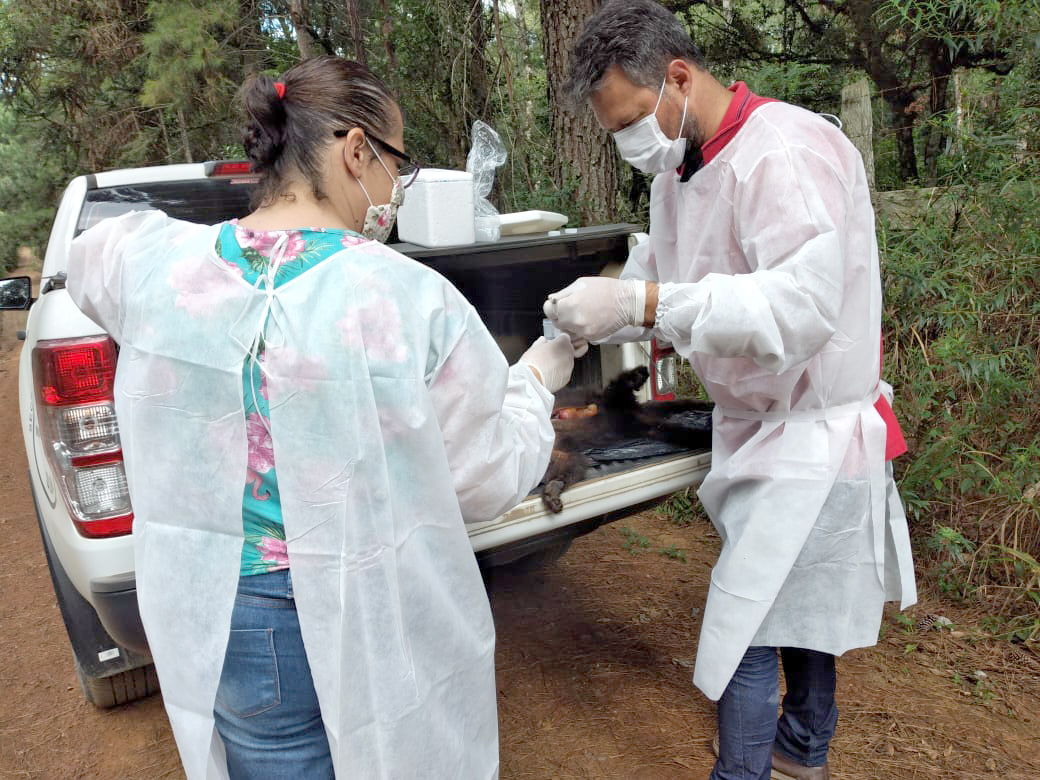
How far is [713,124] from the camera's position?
2.07 meters

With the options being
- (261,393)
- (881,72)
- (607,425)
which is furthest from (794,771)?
(881,72)

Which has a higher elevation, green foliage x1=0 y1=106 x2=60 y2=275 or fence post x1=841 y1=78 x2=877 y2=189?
green foliage x1=0 y1=106 x2=60 y2=275

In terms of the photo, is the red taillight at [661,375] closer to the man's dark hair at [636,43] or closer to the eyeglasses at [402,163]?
the man's dark hair at [636,43]

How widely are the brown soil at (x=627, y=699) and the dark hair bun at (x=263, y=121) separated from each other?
2147mm

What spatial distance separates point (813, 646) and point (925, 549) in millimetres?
1784

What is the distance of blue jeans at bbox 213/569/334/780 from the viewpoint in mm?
1349

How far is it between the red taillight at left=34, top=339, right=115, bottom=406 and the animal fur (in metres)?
1.22

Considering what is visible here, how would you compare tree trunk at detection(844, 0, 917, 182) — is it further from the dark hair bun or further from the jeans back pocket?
the jeans back pocket

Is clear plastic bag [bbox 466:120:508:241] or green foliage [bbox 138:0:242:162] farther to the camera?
green foliage [bbox 138:0:242:162]

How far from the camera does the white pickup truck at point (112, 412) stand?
6.82 ft

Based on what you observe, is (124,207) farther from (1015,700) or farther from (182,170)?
(1015,700)

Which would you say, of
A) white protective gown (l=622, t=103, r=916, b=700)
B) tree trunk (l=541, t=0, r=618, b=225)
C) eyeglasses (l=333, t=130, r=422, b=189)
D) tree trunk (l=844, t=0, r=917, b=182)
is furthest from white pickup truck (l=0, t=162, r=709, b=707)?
tree trunk (l=844, t=0, r=917, b=182)

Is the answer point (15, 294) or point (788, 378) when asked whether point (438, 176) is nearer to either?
point (788, 378)

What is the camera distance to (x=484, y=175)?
117 inches
